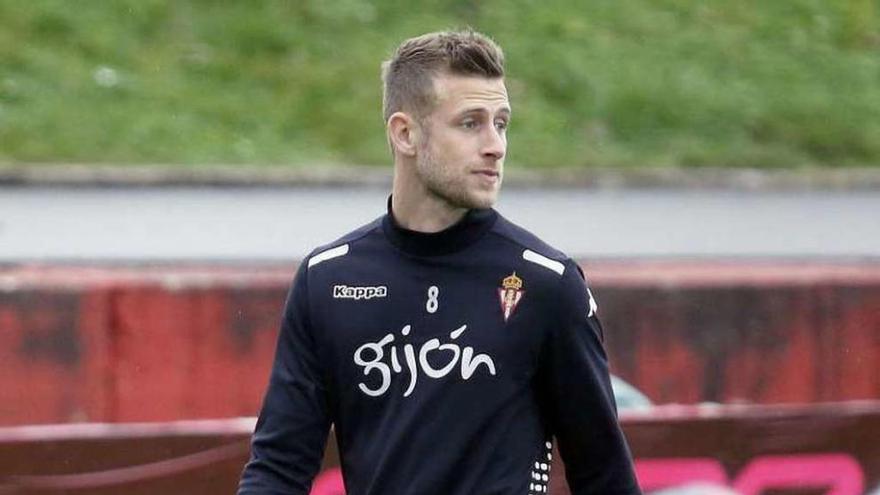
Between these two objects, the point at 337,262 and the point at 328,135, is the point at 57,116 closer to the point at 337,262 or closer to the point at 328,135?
the point at 328,135

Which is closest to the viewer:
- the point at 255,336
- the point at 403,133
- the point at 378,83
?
the point at 403,133

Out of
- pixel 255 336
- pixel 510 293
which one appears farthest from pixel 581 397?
pixel 255 336

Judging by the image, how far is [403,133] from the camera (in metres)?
3.59

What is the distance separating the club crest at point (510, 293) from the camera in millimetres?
3486

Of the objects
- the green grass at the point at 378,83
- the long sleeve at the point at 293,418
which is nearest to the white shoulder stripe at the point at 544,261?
the long sleeve at the point at 293,418

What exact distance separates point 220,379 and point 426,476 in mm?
6711

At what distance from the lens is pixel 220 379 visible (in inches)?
397

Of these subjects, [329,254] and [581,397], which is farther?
[329,254]

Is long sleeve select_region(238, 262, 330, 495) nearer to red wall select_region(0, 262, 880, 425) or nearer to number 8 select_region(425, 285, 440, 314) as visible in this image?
number 8 select_region(425, 285, 440, 314)

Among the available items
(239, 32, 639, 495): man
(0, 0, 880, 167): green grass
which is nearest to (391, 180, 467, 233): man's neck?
(239, 32, 639, 495): man

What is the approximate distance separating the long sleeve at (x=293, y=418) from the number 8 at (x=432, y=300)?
246mm

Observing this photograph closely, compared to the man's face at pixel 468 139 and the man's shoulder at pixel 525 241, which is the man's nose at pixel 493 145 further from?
the man's shoulder at pixel 525 241

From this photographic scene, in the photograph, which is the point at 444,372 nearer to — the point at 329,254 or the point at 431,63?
the point at 329,254

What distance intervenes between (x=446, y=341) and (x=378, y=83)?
1296 cm
